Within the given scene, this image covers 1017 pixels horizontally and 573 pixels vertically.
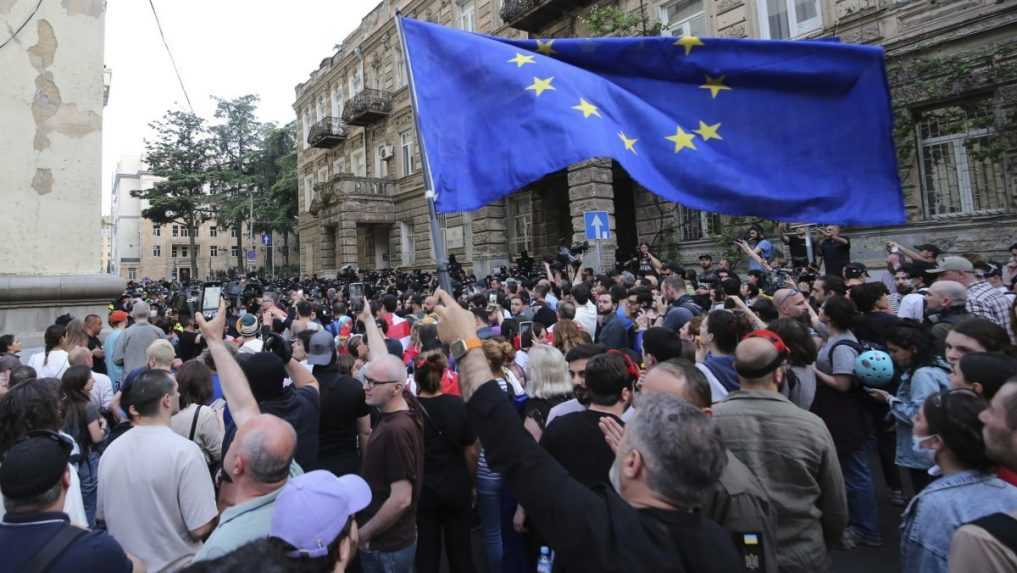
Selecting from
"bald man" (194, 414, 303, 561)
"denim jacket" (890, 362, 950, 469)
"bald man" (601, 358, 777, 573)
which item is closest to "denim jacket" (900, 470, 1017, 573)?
"bald man" (601, 358, 777, 573)

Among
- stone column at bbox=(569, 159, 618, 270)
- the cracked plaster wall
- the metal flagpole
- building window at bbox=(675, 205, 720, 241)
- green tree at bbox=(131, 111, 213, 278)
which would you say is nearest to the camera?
the metal flagpole

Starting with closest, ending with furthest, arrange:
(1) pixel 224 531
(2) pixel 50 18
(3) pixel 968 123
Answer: (1) pixel 224 531
(2) pixel 50 18
(3) pixel 968 123

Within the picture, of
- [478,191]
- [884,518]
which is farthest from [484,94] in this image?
[884,518]

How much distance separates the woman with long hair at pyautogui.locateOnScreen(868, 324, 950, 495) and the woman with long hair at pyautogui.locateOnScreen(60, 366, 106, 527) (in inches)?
212

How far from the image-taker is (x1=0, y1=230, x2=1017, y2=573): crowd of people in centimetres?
143

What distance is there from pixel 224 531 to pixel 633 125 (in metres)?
3.60

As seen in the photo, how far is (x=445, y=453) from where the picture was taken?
10.5ft

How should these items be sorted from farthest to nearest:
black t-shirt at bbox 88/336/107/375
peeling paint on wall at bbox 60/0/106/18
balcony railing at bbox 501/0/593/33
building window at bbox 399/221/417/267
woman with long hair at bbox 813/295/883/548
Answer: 1. building window at bbox 399/221/417/267
2. balcony railing at bbox 501/0/593/33
3. peeling paint on wall at bbox 60/0/106/18
4. black t-shirt at bbox 88/336/107/375
5. woman with long hair at bbox 813/295/883/548

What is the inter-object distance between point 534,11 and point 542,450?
1870cm

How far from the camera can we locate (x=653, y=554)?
129 centimetres

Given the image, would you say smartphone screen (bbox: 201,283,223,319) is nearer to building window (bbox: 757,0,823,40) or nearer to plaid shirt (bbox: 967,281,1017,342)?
plaid shirt (bbox: 967,281,1017,342)

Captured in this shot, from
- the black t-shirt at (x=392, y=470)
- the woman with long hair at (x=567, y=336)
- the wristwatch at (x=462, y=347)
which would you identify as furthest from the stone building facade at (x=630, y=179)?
the wristwatch at (x=462, y=347)

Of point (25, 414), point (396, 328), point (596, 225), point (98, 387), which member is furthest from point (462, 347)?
point (596, 225)

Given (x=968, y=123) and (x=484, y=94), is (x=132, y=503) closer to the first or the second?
(x=484, y=94)
